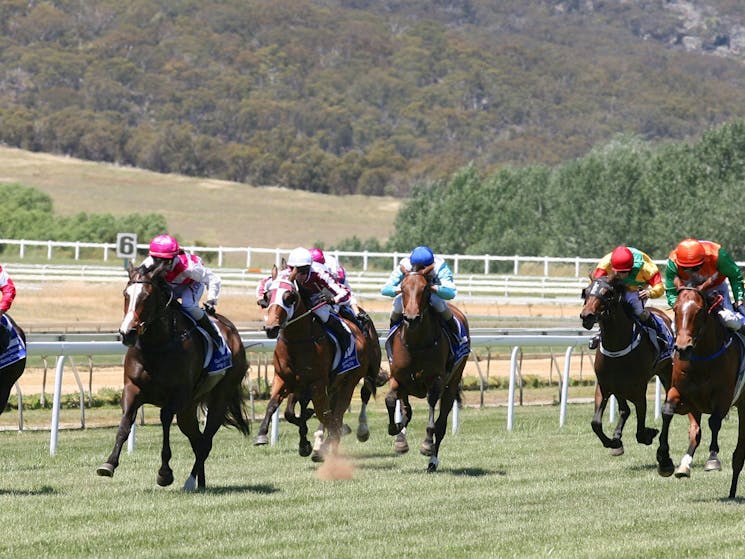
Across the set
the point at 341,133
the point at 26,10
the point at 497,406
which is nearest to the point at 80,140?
the point at 341,133

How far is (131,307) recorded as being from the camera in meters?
9.76

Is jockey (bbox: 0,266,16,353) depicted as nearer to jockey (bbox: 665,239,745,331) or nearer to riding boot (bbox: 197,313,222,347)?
riding boot (bbox: 197,313,222,347)

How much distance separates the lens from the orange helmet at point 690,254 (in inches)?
398

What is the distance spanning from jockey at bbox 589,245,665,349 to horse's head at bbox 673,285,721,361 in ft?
4.95

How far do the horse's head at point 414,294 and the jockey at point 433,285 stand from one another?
0.13 meters

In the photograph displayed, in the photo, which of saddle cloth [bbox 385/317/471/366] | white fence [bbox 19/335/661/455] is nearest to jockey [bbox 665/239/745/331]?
saddle cloth [bbox 385/317/471/366]

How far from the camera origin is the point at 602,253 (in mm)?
60719

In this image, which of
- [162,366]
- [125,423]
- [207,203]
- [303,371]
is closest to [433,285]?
[303,371]

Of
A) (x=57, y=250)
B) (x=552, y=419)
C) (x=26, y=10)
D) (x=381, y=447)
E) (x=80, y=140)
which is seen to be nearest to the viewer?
(x=381, y=447)

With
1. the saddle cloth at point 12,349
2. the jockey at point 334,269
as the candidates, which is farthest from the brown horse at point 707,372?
the saddle cloth at point 12,349

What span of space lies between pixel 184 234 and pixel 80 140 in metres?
54.1

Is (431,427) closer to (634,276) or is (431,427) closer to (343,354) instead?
(343,354)

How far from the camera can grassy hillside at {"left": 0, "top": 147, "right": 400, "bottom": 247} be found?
305 feet

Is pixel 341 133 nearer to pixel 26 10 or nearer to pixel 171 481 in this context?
pixel 26 10
